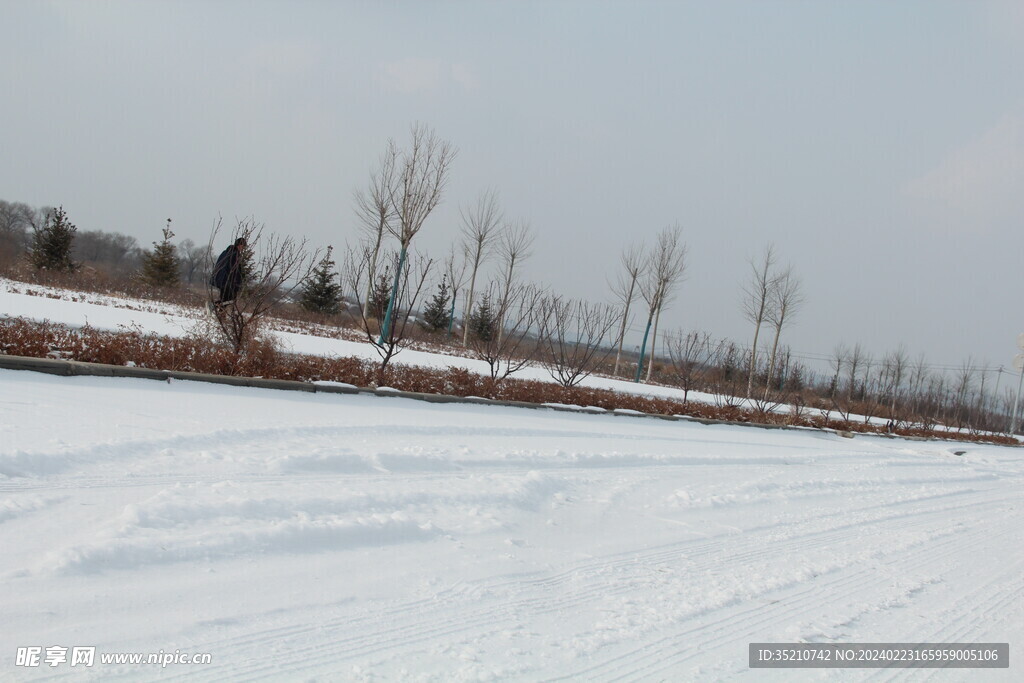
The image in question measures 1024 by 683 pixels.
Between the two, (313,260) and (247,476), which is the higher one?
(313,260)

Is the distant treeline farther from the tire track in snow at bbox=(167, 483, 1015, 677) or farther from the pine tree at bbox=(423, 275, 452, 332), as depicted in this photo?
the tire track in snow at bbox=(167, 483, 1015, 677)

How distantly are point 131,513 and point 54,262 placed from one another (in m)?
29.6

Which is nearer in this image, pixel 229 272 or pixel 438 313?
pixel 229 272

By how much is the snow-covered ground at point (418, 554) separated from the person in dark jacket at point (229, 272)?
3450mm

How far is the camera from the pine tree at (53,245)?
26.0 meters

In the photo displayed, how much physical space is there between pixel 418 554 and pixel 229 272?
735cm

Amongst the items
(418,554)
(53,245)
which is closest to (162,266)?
(53,245)

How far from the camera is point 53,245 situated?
2636 cm

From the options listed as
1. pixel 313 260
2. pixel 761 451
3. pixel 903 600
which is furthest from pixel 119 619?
pixel 313 260

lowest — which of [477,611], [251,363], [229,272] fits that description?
[477,611]

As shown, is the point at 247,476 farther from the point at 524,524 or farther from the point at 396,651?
the point at 396,651

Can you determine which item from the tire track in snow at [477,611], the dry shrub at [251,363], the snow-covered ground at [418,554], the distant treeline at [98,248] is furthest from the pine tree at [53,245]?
the tire track in snow at [477,611]

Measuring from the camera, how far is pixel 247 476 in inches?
Result: 145

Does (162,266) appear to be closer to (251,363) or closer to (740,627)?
(251,363)
